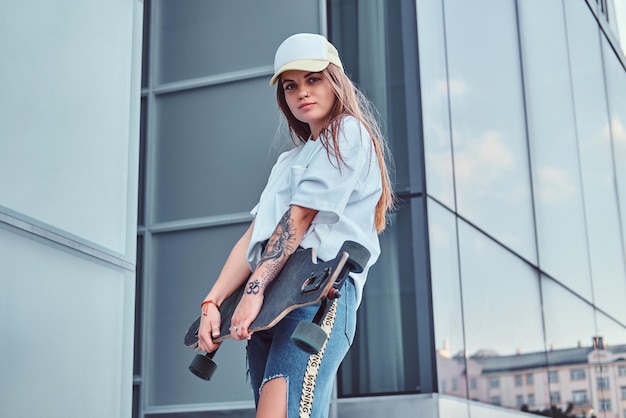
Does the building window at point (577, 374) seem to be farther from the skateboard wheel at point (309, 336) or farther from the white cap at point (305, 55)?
the skateboard wheel at point (309, 336)

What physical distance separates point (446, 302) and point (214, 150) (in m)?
2.09

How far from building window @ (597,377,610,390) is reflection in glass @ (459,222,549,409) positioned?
5.06ft

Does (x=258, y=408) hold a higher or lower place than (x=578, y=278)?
lower

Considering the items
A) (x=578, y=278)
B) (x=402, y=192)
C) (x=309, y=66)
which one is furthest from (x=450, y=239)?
(x=309, y=66)

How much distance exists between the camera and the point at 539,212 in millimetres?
7883

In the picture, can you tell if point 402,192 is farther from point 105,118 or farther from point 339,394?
point 105,118

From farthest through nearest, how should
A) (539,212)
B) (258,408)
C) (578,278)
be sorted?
(578,278) → (539,212) → (258,408)

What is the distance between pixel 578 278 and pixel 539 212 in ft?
3.64

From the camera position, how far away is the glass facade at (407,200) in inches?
235

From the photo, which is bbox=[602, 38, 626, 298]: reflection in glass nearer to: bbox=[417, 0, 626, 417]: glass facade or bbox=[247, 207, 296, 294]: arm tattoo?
bbox=[417, 0, 626, 417]: glass facade

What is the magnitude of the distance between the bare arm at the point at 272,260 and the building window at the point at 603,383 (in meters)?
7.05

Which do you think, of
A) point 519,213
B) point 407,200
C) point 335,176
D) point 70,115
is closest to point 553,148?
point 519,213

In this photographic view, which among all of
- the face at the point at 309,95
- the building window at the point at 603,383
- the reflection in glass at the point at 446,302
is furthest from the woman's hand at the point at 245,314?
the building window at the point at 603,383

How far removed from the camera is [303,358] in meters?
2.28
